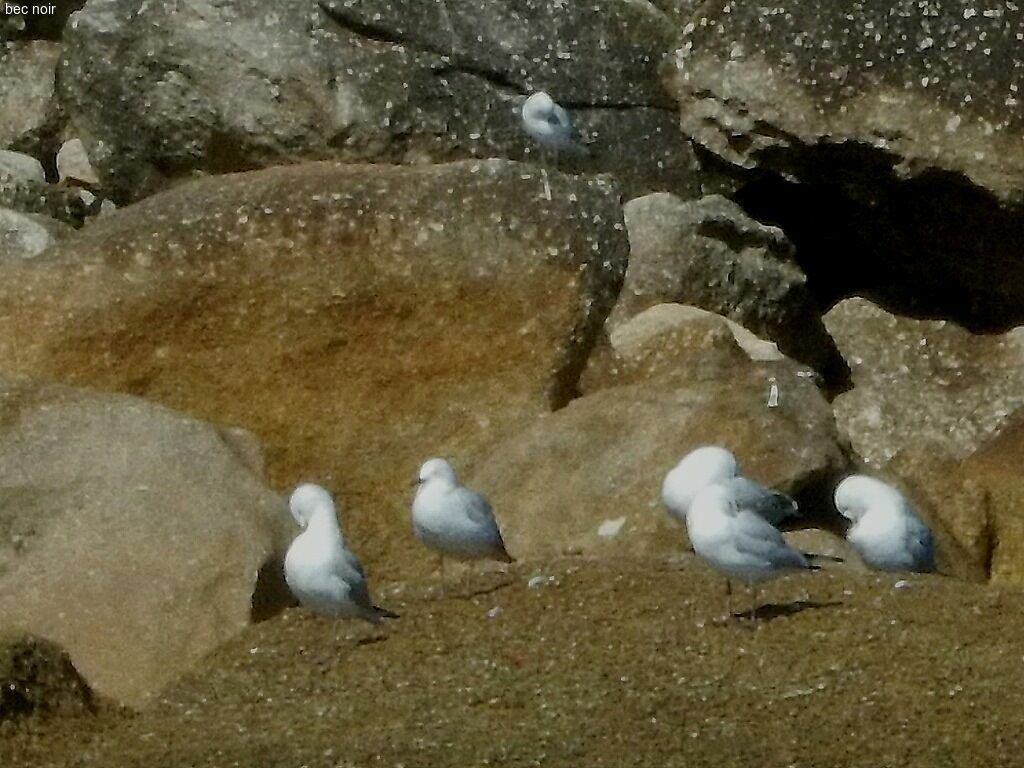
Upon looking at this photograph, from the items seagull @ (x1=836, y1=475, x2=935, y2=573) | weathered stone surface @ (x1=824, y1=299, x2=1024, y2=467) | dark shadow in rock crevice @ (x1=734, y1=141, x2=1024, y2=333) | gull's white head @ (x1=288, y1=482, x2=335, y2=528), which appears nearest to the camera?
gull's white head @ (x1=288, y1=482, x2=335, y2=528)

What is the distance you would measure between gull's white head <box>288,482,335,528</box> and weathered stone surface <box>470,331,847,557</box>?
173cm

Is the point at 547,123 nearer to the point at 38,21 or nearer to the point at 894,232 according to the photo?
the point at 894,232

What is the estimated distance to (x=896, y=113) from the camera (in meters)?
14.7

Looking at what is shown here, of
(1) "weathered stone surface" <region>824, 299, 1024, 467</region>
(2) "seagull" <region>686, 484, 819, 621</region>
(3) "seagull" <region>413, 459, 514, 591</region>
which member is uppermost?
(2) "seagull" <region>686, 484, 819, 621</region>

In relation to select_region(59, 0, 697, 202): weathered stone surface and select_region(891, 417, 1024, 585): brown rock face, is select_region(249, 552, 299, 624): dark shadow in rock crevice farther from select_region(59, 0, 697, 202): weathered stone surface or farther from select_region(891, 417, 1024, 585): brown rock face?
select_region(59, 0, 697, 202): weathered stone surface

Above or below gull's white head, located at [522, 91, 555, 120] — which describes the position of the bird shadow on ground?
above

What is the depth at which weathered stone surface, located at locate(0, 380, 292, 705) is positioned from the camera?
9.63 meters

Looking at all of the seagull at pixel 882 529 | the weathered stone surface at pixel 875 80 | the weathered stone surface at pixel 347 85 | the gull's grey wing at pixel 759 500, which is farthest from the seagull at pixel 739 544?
the weathered stone surface at pixel 347 85

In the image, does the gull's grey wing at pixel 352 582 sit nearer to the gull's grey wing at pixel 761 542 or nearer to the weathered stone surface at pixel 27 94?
the gull's grey wing at pixel 761 542

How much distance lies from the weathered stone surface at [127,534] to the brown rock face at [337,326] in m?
1.64

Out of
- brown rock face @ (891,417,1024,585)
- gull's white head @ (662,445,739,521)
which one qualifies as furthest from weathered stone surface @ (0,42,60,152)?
gull's white head @ (662,445,739,521)

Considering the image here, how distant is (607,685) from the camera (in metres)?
8.16

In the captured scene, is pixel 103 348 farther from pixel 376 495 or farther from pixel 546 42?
pixel 546 42

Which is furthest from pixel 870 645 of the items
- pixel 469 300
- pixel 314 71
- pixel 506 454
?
pixel 314 71
